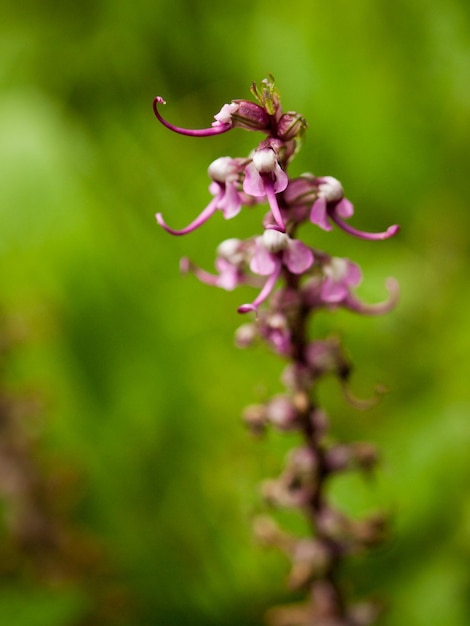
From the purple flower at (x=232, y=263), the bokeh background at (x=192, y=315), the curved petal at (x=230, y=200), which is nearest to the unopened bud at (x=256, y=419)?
the purple flower at (x=232, y=263)

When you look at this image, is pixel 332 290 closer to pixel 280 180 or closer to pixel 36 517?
pixel 280 180

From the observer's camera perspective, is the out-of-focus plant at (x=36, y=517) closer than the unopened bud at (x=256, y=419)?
No

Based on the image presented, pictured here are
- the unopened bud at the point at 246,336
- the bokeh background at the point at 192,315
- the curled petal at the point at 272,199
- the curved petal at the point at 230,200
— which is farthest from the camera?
the bokeh background at the point at 192,315

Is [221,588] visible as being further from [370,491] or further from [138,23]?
[138,23]

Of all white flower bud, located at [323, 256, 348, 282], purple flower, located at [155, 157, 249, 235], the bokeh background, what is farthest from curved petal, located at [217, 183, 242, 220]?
the bokeh background

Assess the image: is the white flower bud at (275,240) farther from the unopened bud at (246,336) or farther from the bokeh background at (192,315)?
the bokeh background at (192,315)

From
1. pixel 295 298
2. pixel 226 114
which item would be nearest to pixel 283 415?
pixel 295 298
